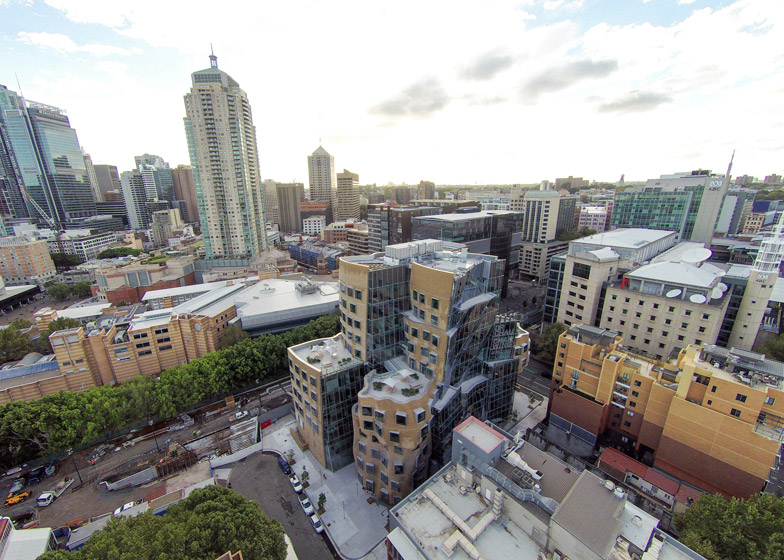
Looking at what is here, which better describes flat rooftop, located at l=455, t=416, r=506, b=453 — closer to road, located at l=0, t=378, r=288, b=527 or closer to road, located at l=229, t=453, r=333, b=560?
road, located at l=229, t=453, r=333, b=560

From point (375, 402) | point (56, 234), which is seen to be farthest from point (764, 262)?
point (56, 234)

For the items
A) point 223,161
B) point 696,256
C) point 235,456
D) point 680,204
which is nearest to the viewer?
point 235,456

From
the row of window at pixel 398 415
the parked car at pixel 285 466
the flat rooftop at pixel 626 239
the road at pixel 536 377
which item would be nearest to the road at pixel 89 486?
the parked car at pixel 285 466

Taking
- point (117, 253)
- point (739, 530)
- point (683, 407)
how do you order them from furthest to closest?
point (117, 253) → point (683, 407) → point (739, 530)

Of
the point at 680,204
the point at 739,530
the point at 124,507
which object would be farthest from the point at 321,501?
the point at 680,204

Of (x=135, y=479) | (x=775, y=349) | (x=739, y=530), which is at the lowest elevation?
(x=135, y=479)

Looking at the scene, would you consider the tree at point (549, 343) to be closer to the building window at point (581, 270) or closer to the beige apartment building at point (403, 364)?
the building window at point (581, 270)

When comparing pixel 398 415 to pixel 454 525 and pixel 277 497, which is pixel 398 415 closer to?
pixel 454 525
